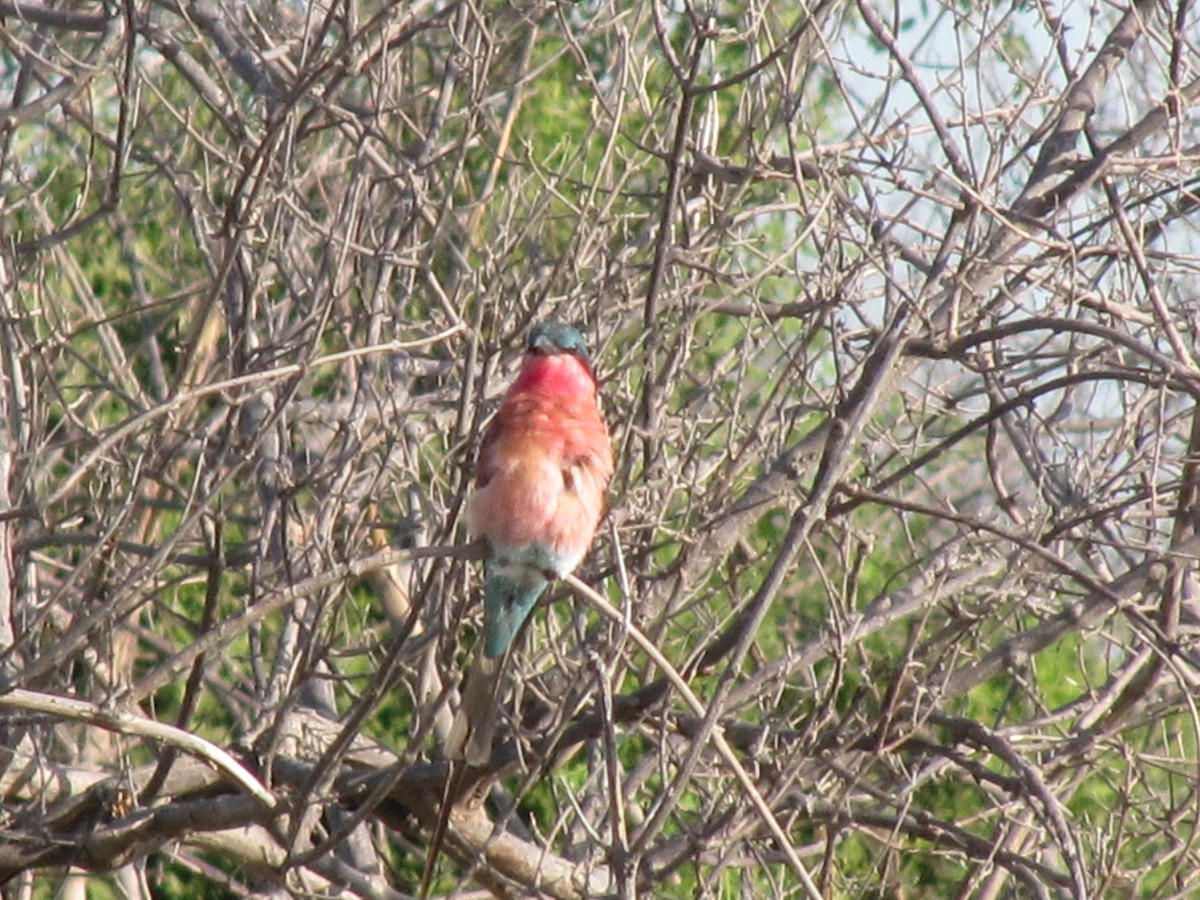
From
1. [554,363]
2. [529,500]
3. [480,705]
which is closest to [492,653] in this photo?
[480,705]

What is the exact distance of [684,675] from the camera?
15.1 ft

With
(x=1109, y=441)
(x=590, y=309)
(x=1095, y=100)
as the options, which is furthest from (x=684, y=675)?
(x=1095, y=100)

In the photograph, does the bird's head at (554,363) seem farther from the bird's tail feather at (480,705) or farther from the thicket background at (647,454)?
the bird's tail feather at (480,705)

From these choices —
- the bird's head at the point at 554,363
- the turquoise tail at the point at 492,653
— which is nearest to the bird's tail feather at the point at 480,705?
the turquoise tail at the point at 492,653

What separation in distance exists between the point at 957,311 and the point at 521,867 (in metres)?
1.76

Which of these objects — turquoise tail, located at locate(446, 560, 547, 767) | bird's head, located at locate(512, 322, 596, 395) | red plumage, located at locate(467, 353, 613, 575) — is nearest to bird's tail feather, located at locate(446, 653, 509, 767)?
turquoise tail, located at locate(446, 560, 547, 767)

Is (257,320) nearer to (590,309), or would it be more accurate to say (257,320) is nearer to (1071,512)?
(590,309)

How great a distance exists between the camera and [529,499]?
4.14m

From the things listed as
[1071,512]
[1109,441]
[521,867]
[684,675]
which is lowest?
[521,867]

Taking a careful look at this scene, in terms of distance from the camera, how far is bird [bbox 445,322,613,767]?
4.14 m

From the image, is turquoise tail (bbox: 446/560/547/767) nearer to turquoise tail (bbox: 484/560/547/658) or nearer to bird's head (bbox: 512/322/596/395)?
turquoise tail (bbox: 484/560/547/658)

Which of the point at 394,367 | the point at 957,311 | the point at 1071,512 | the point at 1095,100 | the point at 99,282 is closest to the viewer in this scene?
the point at 957,311

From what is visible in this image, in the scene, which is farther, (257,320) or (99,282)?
(99,282)

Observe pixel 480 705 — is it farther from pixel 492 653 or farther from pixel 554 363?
pixel 554 363
